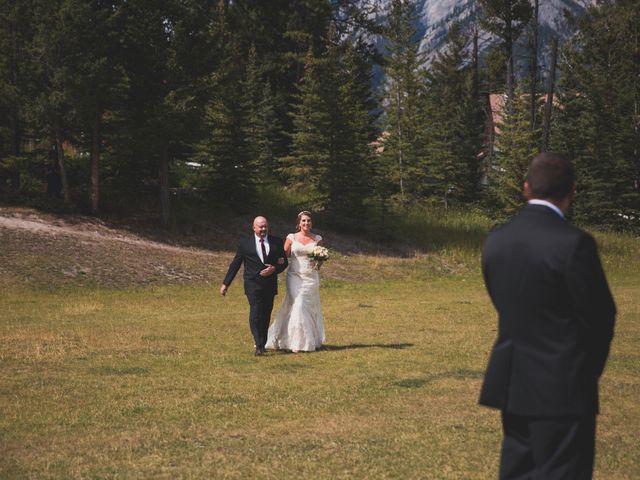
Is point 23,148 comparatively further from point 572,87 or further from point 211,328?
point 572,87

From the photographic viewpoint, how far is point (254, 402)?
10.0 meters

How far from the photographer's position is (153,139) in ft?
116

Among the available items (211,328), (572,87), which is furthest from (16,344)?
(572,87)

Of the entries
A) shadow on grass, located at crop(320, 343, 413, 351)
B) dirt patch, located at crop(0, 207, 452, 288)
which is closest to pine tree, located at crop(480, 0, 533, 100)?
dirt patch, located at crop(0, 207, 452, 288)

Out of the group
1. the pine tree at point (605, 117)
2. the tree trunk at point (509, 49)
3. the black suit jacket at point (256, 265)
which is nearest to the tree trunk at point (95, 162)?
the black suit jacket at point (256, 265)

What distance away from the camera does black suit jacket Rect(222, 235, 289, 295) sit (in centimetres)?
1422

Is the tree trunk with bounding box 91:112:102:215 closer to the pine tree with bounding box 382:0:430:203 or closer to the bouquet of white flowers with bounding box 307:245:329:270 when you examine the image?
the pine tree with bounding box 382:0:430:203

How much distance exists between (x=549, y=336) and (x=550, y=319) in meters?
0.09

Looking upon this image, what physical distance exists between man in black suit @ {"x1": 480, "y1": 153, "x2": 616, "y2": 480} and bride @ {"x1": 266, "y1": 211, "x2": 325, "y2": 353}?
1006 centimetres

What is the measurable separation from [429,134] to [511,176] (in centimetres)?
966

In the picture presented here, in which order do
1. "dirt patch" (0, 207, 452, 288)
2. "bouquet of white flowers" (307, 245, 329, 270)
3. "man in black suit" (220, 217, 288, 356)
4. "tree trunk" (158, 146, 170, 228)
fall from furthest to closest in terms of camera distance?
"tree trunk" (158, 146, 170, 228)
"dirt patch" (0, 207, 452, 288)
"bouquet of white flowers" (307, 245, 329, 270)
"man in black suit" (220, 217, 288, 356)

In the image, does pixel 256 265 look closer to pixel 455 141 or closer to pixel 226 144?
pixel 226 144

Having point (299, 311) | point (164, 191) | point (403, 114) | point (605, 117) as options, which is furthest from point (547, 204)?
point (605, 117)

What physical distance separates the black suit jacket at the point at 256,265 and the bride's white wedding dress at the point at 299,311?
1.25 ft
